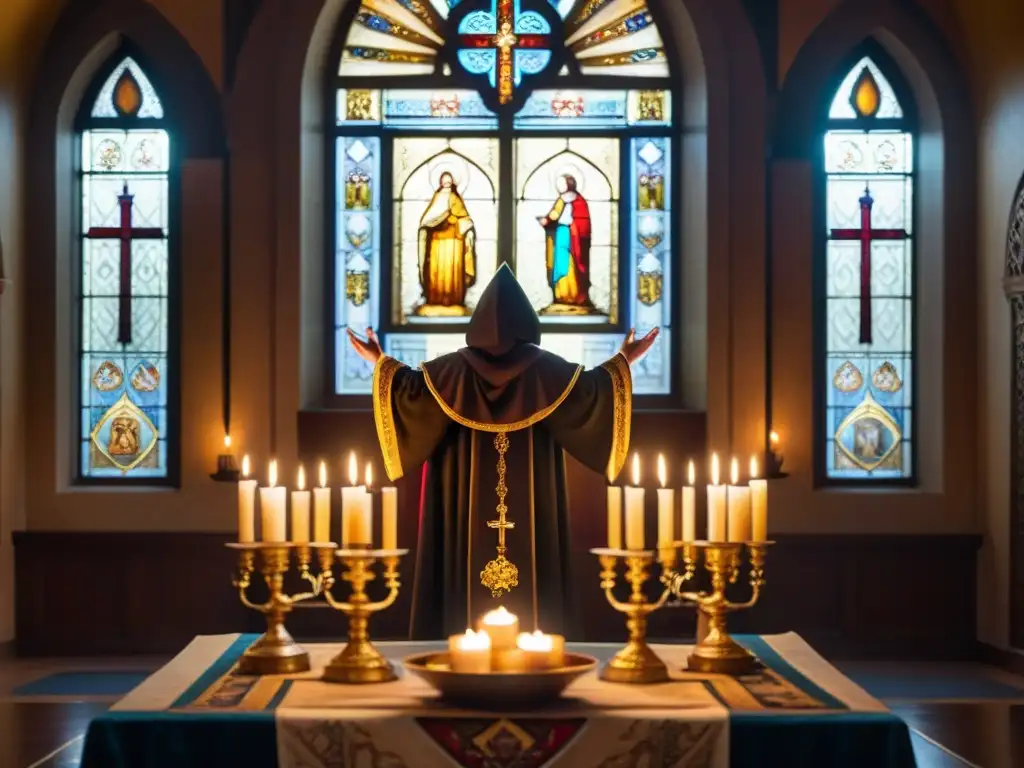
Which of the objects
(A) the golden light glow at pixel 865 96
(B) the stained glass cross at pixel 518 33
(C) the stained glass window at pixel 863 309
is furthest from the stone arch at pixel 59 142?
(A) the golden light glow at pixel 865 96

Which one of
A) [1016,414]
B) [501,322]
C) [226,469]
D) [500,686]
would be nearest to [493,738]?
A: [500,686]

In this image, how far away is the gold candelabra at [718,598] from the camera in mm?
4430

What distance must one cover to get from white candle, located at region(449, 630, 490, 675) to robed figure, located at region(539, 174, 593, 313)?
6.91 meters

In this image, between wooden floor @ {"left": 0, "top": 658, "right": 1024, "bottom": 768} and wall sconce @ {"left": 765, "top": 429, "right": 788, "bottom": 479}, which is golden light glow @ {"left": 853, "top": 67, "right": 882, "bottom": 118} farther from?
wooden floor @ {"left": 0, "top": 658, "right": 1024, "bottom": 768}

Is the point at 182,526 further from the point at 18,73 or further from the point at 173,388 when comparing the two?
the point at 18,73

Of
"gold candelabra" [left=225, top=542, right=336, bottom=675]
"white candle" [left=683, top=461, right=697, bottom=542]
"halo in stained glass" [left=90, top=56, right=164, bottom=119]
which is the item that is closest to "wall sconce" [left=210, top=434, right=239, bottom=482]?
"halo in stained glass" [left=90, top=56, right=164, bottom=119]

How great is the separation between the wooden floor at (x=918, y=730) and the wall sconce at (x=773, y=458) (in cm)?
191

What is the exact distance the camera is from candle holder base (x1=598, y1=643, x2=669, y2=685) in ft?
14.3

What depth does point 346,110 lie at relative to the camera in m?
11.0

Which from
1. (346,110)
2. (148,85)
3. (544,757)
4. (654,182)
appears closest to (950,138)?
(654,182)

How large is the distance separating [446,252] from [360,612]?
6.73 metres

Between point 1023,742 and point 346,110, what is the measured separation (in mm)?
6142

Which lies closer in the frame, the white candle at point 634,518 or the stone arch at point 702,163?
the white candle at point 634,518

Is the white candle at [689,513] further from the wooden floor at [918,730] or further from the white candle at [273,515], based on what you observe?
the wooden floor at [918,730]
